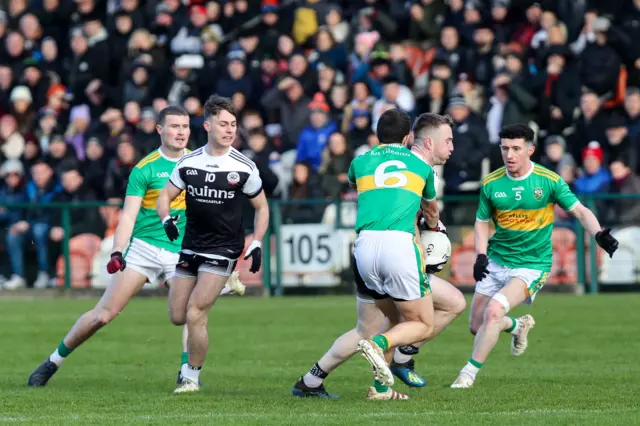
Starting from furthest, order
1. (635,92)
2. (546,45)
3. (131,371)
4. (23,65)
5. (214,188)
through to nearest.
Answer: (23,65), (546,45), (635,92), (131,371), (214,188)

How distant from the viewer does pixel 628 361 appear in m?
12.3

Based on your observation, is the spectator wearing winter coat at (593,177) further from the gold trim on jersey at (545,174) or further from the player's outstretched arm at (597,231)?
the player's outstretched arm at (597,231)

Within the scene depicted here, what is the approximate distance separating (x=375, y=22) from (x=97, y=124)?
5.07 metres

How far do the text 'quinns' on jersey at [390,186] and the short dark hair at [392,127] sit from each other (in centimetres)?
5

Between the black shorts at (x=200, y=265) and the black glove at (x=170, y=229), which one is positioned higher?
the black glove at (x=170, y=229)

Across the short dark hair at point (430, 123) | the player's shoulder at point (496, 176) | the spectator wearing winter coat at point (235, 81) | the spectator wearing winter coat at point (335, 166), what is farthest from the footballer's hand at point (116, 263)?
the spectator wearing winter coat at point (235, 81)

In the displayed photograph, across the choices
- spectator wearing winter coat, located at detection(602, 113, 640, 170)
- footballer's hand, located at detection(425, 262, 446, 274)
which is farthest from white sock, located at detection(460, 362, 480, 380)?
spectator wearing winter coat, located at detection(602, 113, 640, 170)

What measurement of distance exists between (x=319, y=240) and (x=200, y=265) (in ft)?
32.3

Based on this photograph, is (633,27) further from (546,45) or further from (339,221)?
(339,221)

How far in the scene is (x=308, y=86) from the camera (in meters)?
21.7

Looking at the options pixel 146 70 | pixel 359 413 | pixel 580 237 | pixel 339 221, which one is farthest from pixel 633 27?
pixel 359 413

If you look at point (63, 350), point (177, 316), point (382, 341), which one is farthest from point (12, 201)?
point (382, 341)

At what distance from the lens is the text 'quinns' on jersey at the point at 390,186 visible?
30.6ft

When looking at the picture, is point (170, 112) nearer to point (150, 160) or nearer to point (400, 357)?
point (150, 160)
